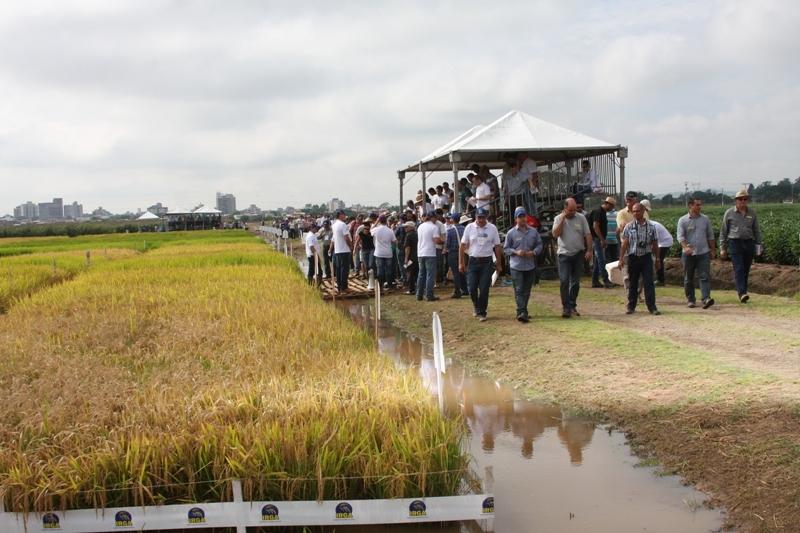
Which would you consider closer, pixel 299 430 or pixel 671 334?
pixel 299 430

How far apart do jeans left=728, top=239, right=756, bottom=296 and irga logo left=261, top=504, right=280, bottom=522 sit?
9331mm

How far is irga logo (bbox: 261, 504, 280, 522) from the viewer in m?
3.97

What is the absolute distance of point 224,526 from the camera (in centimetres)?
395

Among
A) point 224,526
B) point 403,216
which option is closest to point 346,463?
point 224,526

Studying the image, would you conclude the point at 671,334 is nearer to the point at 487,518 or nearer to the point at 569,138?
the point at 487,518

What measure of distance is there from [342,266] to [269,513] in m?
11.9

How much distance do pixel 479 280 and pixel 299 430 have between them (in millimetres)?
7112

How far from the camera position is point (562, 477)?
496 cm

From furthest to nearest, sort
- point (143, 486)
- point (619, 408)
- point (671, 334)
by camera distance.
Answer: point (671, 334) → point (619, 408) → point (143, 486)

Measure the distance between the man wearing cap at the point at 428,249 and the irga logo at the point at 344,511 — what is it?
368 inches

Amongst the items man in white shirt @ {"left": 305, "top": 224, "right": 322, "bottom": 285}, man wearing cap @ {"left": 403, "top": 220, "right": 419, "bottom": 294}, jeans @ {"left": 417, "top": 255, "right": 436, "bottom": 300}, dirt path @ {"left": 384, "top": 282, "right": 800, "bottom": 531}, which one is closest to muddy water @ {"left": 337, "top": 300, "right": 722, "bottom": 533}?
dirt path @ {"left": 384, "top": 282, "right": 800, "bottom": 531}

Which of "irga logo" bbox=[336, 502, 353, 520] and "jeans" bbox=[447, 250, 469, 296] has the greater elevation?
"jeans" bbox=[447, 250, 469, 296]

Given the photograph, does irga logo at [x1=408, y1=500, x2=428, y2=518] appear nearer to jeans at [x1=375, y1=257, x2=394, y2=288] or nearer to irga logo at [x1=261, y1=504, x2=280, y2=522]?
irga logo at [x1=261, y1=504, x2=280, y2=522]

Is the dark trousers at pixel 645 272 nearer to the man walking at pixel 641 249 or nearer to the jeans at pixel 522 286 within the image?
the man walking at pixel 641 249
